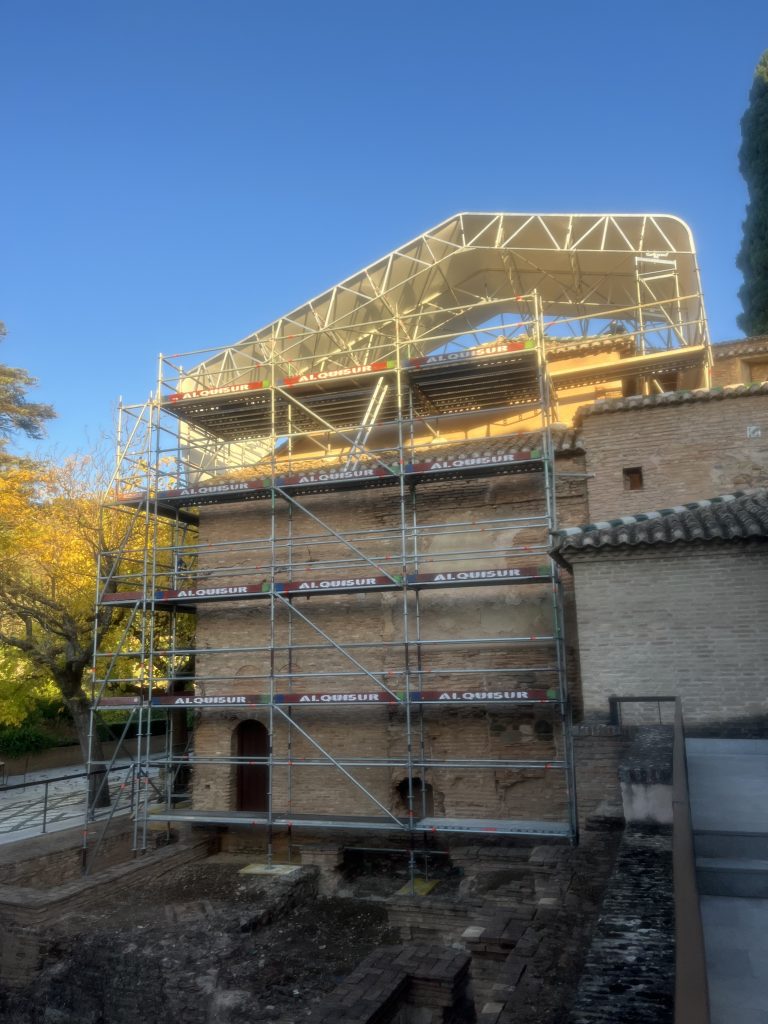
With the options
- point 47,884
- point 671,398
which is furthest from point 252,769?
point 671,398

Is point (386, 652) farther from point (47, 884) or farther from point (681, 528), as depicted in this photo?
point (47, 884)

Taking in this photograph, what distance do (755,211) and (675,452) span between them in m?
15.4

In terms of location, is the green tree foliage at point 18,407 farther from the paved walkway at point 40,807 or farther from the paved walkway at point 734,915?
the paved walkway at point 734,915

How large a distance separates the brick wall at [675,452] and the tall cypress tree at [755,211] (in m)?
12.8

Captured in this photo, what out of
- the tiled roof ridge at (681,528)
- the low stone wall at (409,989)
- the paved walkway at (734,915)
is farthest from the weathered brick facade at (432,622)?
the low stone wall at (409,989)

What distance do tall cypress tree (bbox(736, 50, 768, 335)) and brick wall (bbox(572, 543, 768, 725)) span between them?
16821 mm

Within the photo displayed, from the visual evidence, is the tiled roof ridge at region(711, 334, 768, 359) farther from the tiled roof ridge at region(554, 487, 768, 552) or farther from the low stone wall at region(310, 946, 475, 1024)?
the low stone wall at region(310, 946, 475, 1024)

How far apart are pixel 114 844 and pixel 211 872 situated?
226 centimetres

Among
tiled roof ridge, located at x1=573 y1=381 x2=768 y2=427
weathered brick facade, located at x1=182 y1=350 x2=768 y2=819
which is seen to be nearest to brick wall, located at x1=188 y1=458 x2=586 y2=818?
weathered brick facade, located at x1=182 y1=350 x2=768 y2=819

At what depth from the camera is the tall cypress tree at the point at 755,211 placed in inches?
918

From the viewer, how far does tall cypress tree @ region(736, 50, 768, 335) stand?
23.3m

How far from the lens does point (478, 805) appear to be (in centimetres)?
1209

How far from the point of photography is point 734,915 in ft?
12.0

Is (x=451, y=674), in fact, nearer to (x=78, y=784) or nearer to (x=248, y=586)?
(x=248, y=586)
